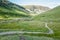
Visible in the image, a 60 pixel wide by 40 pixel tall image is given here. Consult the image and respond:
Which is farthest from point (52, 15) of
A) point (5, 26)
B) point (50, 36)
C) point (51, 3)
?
point (5, 26)

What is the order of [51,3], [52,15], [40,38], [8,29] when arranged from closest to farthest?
[40,38] → [8,29] → [52,15] → [51,3]

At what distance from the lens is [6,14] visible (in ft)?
74.1

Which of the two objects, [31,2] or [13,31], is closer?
[13,31]

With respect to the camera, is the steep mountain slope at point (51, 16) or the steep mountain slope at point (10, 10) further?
the steep mountain slope at point (10, 10)

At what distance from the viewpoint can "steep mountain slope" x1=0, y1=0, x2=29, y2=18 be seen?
73.3 ft

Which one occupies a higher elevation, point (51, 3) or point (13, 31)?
point (51, 3)

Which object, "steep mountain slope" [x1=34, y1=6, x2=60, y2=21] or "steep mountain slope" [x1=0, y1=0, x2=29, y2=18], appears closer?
"steep mountain slope" [x1=34, y1=6, x2=60, y2=21]

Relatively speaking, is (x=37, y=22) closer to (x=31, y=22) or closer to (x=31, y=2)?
(x=31, y=22)

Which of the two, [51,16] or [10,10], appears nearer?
[51,16]

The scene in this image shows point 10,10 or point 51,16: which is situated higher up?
point 10,10

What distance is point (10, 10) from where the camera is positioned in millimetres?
23703

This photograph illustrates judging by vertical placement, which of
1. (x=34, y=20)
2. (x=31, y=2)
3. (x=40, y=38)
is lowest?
(x=40, y=38)

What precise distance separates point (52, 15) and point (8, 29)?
530cm

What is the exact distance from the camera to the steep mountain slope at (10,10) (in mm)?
22331
